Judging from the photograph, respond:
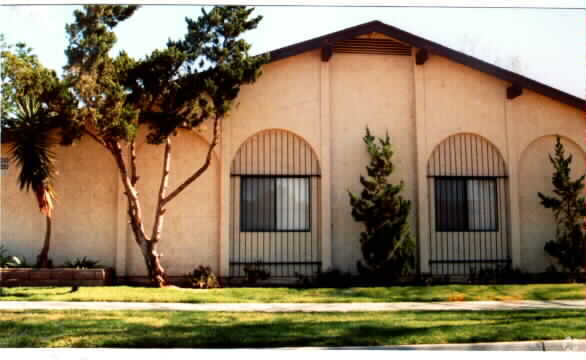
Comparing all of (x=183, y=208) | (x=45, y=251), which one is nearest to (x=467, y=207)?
(x=183, y=208)

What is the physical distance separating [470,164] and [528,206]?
174cm

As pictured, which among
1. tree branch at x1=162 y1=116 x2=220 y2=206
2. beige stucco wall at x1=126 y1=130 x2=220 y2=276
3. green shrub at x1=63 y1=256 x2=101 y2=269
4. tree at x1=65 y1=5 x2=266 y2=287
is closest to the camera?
tree at x1=65 y1=5 x2=266 y2=287

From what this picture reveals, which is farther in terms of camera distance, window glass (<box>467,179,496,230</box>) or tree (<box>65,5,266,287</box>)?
window glass (<box>467,179,496,230</box>)

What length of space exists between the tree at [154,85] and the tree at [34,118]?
1.51 feet

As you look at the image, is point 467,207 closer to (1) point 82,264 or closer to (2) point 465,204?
(2) point 465,204

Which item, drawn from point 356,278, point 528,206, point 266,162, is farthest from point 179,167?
point 528,206

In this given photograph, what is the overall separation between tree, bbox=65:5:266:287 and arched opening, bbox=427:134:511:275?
522 centimetres

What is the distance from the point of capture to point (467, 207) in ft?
50.3

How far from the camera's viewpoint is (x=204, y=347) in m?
7.75

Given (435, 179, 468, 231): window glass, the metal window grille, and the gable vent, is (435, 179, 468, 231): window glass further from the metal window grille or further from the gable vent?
the metal window grille

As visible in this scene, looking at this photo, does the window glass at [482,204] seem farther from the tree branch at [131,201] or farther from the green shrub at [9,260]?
the green shrub at [9,260]

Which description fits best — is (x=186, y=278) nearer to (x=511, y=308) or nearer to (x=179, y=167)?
(x=179, y=167)

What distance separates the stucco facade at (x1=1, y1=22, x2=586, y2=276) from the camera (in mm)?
14211

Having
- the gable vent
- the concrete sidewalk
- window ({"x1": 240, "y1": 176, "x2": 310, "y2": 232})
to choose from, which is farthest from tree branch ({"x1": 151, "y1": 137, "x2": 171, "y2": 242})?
the gable vent
